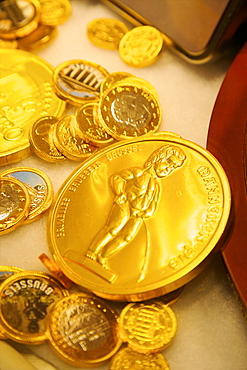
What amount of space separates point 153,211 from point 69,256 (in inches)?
6.8

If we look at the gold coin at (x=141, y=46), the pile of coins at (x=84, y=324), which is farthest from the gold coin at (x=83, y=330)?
the gold coin at (x=141, y=46)

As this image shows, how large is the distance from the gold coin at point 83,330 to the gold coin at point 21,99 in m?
0.36

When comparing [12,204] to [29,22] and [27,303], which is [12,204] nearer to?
[27,303]

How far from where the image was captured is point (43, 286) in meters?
0.82

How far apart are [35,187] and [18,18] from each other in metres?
0.50

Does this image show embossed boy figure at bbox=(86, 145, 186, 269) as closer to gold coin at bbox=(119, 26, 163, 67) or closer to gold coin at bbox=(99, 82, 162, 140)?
gold coin at bbox=(99, 82, 162, 140)

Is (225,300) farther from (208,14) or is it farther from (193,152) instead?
(208,14)

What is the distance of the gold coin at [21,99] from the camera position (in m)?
0.97

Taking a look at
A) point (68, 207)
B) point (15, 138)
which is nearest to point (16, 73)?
point (15, 138)

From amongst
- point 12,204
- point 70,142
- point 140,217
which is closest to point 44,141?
point 70,142

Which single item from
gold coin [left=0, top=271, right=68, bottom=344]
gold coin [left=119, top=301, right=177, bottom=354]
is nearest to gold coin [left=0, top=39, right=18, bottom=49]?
gold coin [left=0, top=271, right=68, bottom=344]

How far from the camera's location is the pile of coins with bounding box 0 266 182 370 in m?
0.76

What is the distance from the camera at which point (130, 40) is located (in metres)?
1.15

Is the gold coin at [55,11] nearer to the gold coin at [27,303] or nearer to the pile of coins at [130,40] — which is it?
the pile of coins at [130,40]
